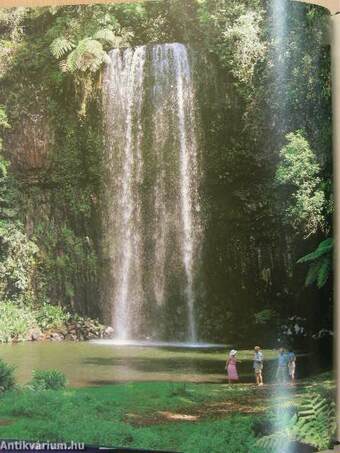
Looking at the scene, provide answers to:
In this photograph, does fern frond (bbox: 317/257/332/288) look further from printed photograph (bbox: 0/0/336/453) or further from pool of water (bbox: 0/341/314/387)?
pool of water (bbox: 0/341/314/387)

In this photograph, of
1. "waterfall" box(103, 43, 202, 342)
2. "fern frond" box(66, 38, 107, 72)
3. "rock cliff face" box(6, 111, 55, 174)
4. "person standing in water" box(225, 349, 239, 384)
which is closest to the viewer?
"person standing in water" box(225, 349, 239, 384)

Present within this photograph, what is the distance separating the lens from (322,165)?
19.7ft

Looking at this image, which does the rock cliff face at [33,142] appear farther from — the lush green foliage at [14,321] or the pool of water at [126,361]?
the pool of water at [126,361]

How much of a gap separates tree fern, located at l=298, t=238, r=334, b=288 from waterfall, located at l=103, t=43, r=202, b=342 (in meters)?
0.81

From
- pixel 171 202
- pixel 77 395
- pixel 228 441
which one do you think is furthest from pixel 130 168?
pixel 228 441

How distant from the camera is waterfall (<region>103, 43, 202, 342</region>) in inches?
235

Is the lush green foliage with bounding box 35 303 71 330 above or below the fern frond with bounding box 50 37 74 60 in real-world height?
below

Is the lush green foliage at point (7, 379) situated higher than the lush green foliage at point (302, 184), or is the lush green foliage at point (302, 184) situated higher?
the lush green foliage at point (302, 184)

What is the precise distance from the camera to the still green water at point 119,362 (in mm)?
5879

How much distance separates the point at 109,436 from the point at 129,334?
0.74 meters

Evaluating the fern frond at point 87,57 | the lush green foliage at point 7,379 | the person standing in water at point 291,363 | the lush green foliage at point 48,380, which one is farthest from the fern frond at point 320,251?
the lush green foliage at point 7,379

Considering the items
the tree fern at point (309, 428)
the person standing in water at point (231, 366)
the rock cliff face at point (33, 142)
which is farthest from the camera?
the rock cliff face at point (33, 142)

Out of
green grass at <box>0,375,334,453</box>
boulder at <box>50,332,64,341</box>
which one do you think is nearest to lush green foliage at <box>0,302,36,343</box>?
boulder at <box>50,332,64,341</box>

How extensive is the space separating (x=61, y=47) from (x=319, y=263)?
8.11 ft
